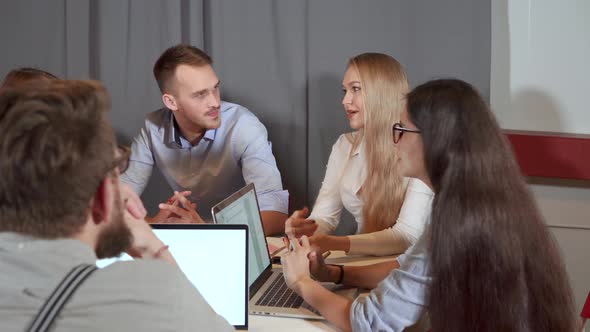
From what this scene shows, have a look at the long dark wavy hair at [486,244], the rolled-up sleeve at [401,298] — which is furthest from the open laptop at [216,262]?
the long dark wavy hair at [486,244]

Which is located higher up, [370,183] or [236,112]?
[236,112]

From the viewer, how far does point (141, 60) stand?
333 cm

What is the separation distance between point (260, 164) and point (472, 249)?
148 cm

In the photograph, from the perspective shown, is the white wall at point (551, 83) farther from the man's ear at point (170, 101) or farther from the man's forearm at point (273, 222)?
the man's ear at point (170, 101)

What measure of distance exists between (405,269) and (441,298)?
11 centimetres

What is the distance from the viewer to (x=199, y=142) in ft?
9.85

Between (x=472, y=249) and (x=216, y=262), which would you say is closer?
(x=472, y=249)

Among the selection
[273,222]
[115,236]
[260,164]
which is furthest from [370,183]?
[115,236]

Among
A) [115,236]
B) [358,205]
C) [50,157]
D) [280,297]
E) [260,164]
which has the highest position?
[50,157]

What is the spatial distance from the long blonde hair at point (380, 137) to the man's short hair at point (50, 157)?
5.29ft

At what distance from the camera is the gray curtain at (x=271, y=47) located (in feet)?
9.75

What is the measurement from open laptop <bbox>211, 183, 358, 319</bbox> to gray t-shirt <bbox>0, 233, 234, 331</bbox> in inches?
32.4

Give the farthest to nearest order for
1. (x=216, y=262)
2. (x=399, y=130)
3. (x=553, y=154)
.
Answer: (x=553, y=154), (x=399, y=130), (x=216, y=262)

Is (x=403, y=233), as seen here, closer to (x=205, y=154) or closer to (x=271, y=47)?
(x=205, y=154)
